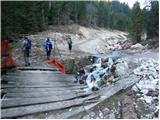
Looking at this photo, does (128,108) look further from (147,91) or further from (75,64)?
(75,64)

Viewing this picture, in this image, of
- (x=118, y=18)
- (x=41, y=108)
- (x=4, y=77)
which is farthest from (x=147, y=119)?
(x=118, y=18)

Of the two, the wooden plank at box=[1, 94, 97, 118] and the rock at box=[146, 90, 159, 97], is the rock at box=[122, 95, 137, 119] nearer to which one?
the rock at box=[146, 90, 159, 97]

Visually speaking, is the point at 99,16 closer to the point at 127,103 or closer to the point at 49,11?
the point at 49,11

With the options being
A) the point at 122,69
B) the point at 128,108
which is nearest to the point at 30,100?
the point at 128,108

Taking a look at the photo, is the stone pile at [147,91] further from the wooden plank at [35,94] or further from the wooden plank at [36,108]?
the wooden plank at [35,94]

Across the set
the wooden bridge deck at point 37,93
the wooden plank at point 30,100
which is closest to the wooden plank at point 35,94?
the wooden bridge deck at point 37,93

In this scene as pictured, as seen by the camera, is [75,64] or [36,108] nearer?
[36,108]
